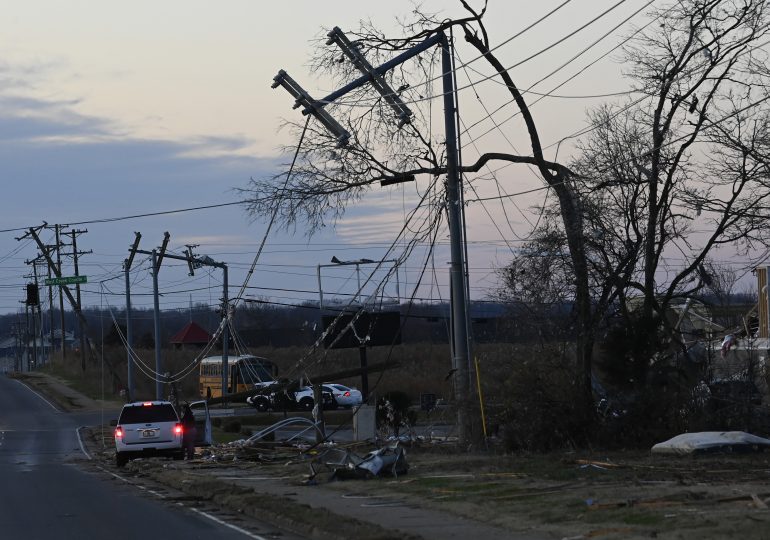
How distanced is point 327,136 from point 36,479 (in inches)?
399

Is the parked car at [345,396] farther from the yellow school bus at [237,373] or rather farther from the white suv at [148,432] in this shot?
the white suv at [148,432]

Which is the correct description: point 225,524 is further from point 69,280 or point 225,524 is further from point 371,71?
point 69,280

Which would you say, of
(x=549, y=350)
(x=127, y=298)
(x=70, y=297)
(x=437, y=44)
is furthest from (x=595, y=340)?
(x=70, y=297)

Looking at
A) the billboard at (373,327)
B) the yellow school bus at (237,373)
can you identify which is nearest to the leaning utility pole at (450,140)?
the billboard at (373,327)

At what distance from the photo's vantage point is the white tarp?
61.2 ft

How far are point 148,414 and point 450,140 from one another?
41.1 ft

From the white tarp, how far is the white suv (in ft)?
48.8

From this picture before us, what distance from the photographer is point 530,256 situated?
76.3 feet

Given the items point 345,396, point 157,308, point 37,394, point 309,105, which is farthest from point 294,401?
point 309,105

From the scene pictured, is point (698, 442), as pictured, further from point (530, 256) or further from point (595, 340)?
point (530, 256)

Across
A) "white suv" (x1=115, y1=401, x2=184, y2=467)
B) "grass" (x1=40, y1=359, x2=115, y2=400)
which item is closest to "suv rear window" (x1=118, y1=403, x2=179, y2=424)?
"white suv" (x1=115, y1=401, x2=184, y2=467)

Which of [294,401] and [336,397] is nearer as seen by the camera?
[294,401]

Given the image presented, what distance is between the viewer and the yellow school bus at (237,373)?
6850 centimetres

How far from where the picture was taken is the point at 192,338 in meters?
106
